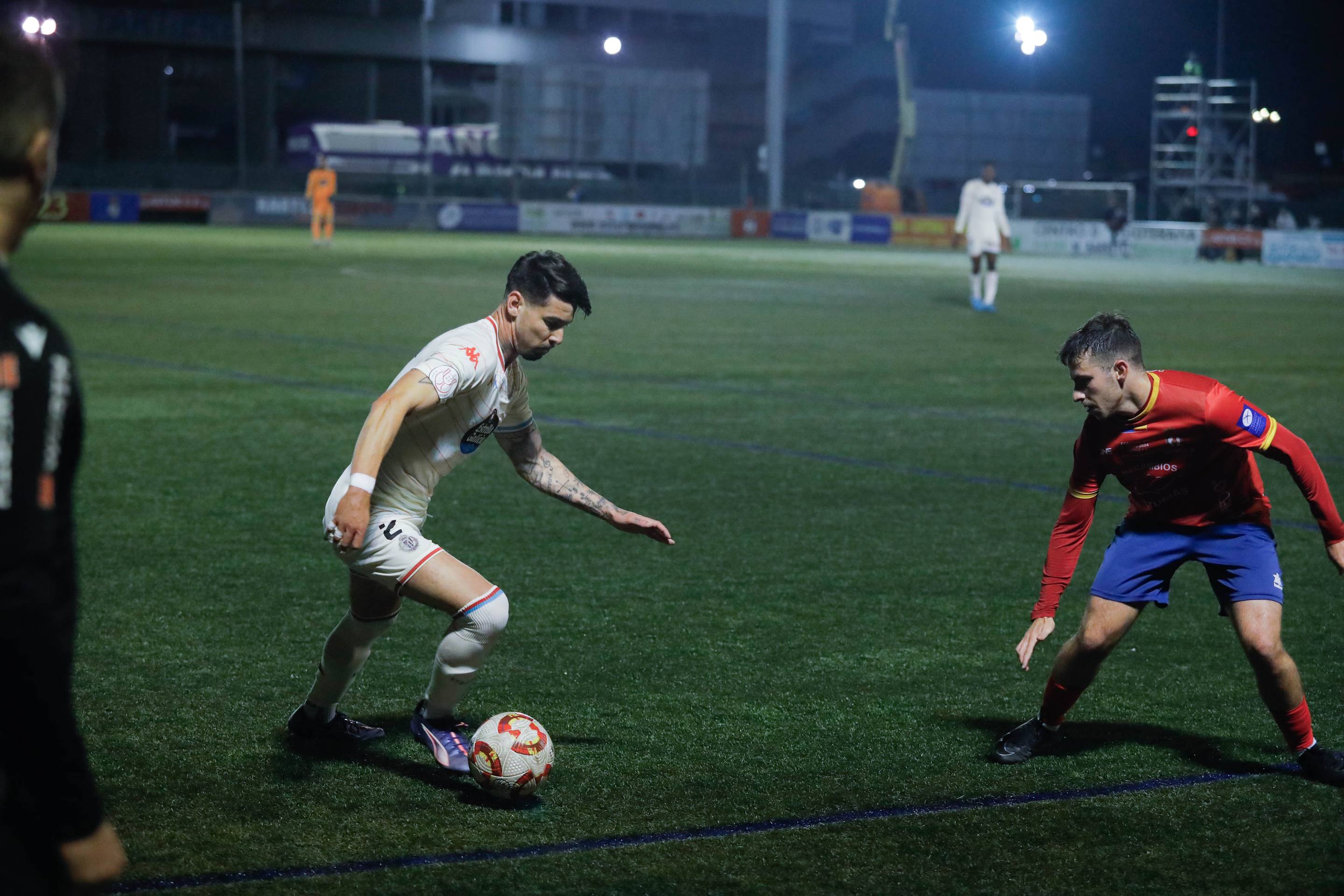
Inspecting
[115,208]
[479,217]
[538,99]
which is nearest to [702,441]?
[479,217]

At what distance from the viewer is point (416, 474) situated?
15.4 feet

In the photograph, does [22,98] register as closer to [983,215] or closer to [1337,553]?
[1337,553]

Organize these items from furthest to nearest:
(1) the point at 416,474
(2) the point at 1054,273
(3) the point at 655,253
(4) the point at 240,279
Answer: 1. (3) the point at 655,253
2. (2) the point at 1054,273
3. (4) the point at 240,279
4. (1) the point at 416,474

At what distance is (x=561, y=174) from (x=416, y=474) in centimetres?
6252

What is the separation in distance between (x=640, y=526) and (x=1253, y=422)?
1.88m

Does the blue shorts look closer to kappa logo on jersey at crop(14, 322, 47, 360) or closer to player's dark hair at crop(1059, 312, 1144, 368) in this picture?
player's dark hair at crop(1059, 312, 1144, 368)

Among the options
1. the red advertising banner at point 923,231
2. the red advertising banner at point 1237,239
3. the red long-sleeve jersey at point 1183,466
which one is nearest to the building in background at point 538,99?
the red advertising banner at point 923,231

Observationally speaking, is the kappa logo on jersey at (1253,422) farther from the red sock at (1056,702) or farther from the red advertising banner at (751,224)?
the red advertising banner at (751,224)

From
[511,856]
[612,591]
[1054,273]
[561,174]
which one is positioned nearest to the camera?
[511,856]

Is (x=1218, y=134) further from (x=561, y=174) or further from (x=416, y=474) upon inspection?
(x=416, y=474)

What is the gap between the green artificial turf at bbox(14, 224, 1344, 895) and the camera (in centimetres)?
430

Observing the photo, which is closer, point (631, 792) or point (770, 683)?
point (631, 792)

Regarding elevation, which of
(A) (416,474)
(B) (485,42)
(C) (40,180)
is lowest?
(A) (416,474)

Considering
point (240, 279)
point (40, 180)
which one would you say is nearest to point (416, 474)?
point (40, 180)
